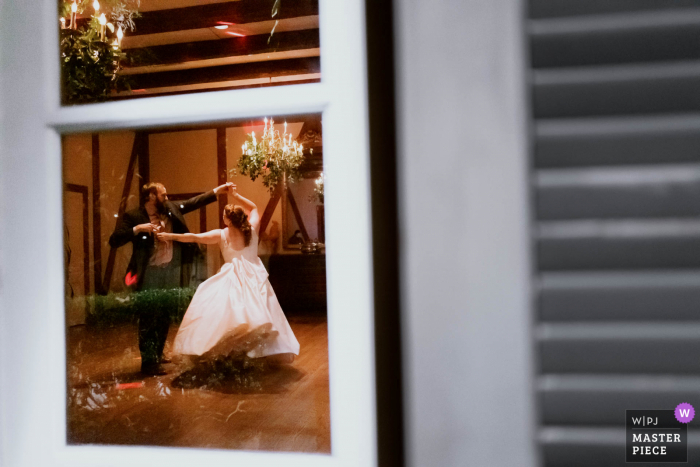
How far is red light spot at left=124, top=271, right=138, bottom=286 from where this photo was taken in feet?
7.62

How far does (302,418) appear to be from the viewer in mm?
1998

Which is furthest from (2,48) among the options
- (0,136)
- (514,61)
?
(514,61)

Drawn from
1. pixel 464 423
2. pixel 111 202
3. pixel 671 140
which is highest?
pixel 111 202

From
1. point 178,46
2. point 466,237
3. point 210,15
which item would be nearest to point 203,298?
point 178,46

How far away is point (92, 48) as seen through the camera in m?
0.89

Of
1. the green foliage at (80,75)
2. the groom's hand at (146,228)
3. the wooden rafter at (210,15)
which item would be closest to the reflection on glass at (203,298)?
the groom's hand at (146,228)

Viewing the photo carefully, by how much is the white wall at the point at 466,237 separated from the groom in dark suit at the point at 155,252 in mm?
2347

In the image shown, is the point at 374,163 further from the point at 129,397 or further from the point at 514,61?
the point at 129,397

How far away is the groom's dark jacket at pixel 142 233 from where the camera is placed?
7.77 feet

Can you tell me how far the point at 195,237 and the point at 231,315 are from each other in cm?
53

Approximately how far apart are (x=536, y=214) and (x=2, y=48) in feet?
1.94

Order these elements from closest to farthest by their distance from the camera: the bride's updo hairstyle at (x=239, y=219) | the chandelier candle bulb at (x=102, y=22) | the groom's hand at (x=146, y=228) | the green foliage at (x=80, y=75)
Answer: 1. the green foliage at (x=80, y=75)
2. the chandelier candle bulb at (x=102, y=22)
3. the groom's hand at (x=146, y=228)
4. the bride's updo hairstyle at (x=239, y=219)

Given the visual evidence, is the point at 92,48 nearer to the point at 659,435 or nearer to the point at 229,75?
the point at 229,75

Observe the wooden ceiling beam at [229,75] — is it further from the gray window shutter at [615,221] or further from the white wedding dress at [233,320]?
the white wedding dress at [233,320]
